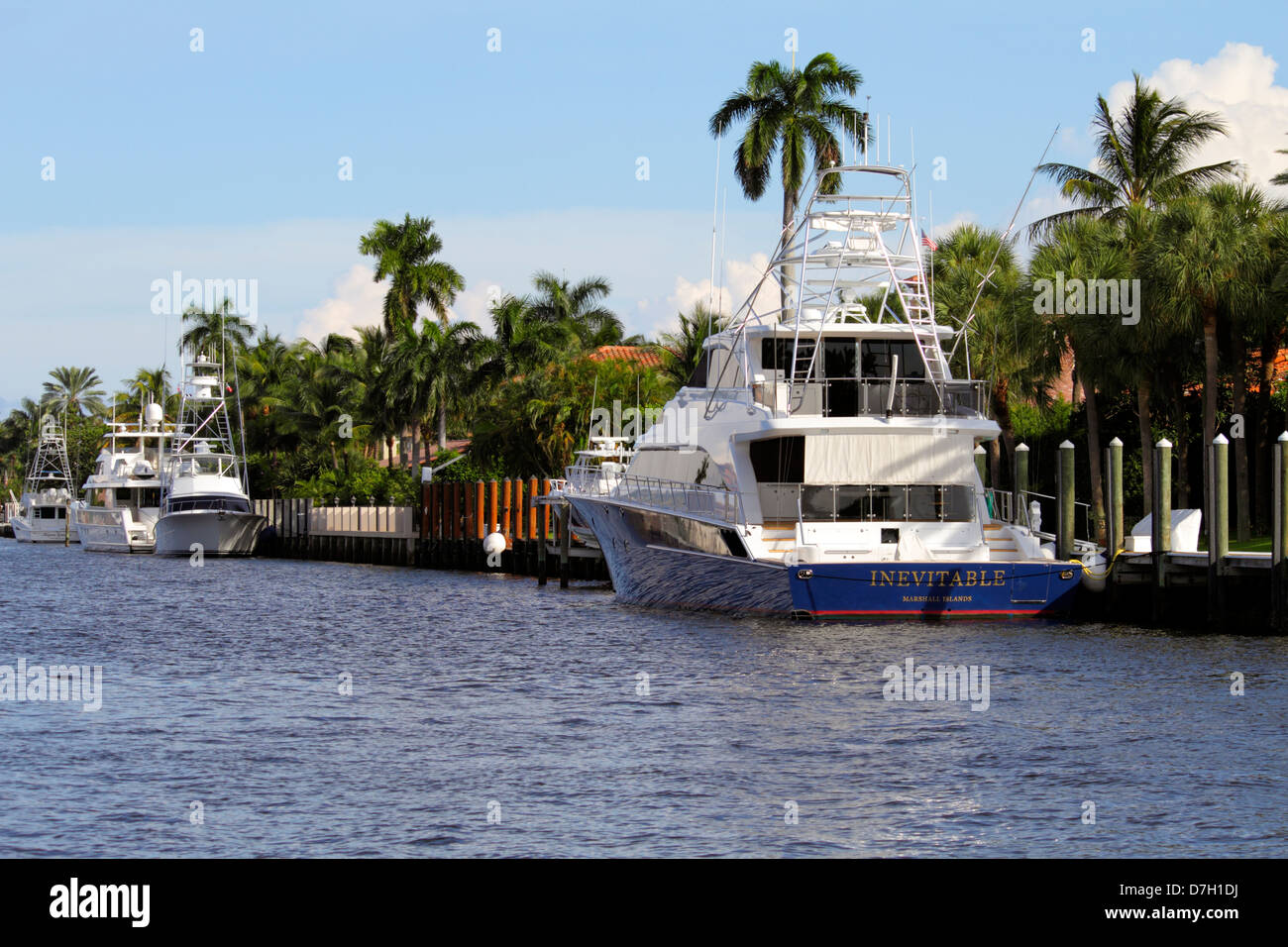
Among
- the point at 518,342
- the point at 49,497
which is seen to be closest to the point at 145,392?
the point at 49,497

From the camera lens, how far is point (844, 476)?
2733 centimetres

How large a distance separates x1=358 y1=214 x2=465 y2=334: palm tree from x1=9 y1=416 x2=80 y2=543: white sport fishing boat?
47934mm

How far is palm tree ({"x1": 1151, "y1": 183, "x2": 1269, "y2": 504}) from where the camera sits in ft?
116

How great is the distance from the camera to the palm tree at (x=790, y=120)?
4962cm

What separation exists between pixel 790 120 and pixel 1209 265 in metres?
17.8

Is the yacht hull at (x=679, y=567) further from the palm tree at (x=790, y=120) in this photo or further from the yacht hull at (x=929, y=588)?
the palm tree at (x=790, y=120)

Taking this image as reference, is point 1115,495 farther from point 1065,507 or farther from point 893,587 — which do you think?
point 893,587

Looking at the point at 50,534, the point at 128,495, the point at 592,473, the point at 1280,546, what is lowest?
the point at 50,534

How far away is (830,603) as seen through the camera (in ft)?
83.7

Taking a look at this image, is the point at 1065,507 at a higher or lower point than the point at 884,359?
lower

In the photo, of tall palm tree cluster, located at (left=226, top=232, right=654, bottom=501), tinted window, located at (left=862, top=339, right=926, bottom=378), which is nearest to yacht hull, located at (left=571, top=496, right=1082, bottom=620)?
tinted window, located at (left=862, top=339, right=926, bottom=378)

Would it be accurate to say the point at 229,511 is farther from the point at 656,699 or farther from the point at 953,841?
the point at 953,841
